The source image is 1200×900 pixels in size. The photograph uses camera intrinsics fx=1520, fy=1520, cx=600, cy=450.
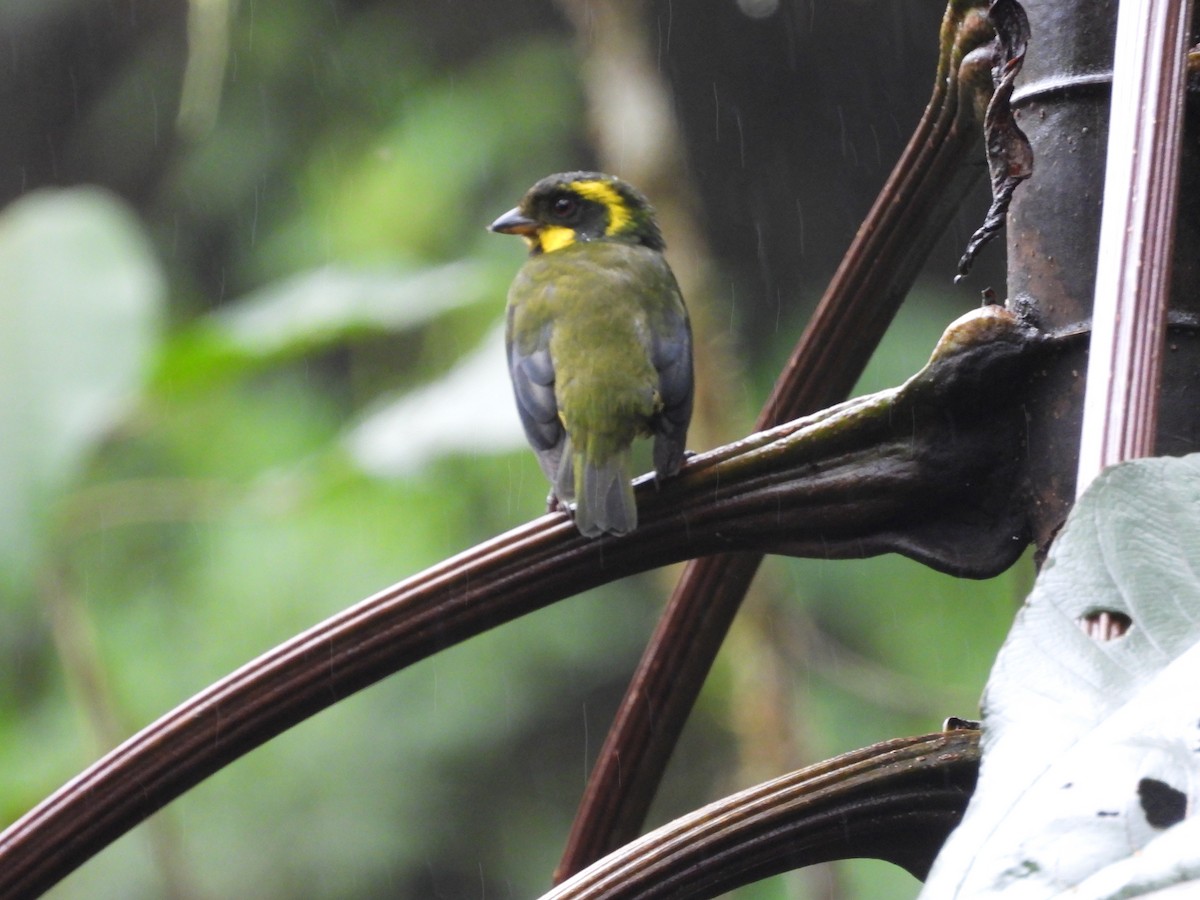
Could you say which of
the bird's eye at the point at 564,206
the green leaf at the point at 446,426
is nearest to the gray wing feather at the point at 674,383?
the green leaf at the point at 446,426

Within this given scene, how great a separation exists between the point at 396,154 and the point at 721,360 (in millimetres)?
1893

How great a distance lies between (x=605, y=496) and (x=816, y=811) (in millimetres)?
820

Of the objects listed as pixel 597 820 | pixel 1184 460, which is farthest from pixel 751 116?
pixel 1184 460

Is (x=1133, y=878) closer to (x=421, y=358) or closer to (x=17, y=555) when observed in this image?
(x=17, y=555)

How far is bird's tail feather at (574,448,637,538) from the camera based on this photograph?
2.93 ft

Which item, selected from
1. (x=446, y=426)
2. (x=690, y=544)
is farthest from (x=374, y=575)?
(x=690, y=544)

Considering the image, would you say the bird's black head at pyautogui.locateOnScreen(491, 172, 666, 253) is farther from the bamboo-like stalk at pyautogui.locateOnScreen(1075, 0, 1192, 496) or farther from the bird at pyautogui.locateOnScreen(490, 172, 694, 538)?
the bamboo-like stalk at pyautogui.locateOnScreen(1075, 0, 1192, 496)

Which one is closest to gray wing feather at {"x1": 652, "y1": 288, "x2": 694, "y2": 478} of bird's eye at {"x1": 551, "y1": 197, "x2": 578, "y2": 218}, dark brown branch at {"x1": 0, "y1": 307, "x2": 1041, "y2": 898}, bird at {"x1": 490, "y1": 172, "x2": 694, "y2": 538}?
bird at {"x1": 490, "y1": 172, "x2": 694, "y2": 538}

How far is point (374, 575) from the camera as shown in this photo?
3.95m

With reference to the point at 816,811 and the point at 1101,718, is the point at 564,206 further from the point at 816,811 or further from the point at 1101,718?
the point at 1101,718

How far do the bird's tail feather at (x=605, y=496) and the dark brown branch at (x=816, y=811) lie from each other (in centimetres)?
15

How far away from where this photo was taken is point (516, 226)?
9.28 ft

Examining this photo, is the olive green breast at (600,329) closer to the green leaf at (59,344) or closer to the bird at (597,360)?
the bird at (597,360)

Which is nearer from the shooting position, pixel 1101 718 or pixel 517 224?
pixel 1101 718
